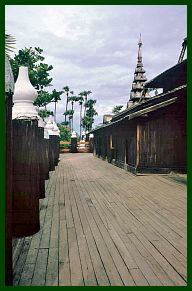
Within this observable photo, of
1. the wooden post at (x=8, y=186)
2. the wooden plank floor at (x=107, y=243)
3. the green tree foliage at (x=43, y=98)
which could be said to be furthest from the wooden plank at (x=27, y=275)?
the green tree foliage at (x=43, y=98)

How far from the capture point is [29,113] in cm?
415

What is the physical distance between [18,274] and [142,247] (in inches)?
76.7

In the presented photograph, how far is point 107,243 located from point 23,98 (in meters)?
2.88

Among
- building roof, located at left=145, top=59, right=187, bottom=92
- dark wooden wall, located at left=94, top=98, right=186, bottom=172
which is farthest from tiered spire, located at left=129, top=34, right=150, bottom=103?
dark wooden wall, located at left=94, top=98, right=186, bottom=172

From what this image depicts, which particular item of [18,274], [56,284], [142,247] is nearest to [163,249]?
[142,247]

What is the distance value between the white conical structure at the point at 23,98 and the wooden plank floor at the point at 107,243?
2193mm

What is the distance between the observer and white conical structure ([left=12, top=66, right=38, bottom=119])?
4.09 m

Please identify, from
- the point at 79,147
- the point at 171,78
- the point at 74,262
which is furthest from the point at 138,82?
the point at 74,262

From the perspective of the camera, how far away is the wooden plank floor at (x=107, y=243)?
304cm

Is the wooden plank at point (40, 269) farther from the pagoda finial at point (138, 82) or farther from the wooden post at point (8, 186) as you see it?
the pagoda finial at point (138, 82)

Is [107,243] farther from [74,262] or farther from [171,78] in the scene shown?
[171,78]

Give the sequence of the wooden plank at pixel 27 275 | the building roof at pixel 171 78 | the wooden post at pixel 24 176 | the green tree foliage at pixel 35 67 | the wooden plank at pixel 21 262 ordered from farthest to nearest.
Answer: the green tree foliage at pixel 35 67
the building roof at pixel 171 78
the wooden post at pixel 24 176
the wooden plank at pixel 21 262
the wooden plank at pixel 27 275

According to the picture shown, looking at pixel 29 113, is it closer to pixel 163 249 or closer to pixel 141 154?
pixel 163 249

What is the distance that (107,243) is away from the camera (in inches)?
159
